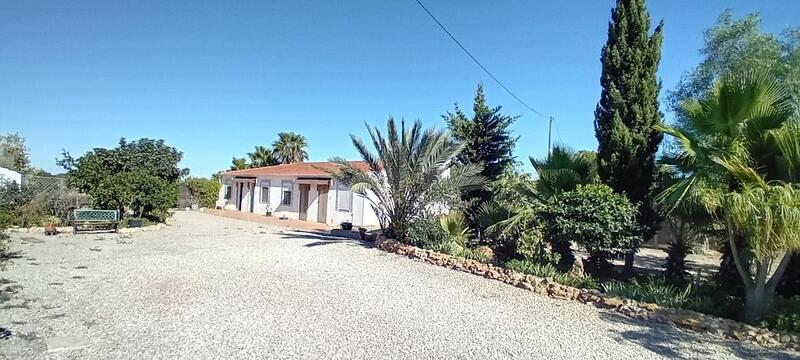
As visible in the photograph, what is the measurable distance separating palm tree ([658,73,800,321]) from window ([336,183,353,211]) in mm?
17106

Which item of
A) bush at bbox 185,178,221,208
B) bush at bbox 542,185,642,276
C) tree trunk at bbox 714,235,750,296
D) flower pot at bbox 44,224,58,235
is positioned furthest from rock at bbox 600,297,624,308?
bush at bbox 185,178,221,208

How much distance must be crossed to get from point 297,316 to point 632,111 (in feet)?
27.7

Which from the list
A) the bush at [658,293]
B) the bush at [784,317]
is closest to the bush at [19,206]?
the bush at [658,293]

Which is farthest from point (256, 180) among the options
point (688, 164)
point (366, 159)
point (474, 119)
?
point (688, 164)

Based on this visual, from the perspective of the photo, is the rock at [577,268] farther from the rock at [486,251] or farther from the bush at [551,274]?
the rock at [486,251]

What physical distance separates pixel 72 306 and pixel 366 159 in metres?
8.77

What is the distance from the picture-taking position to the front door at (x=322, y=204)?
23.9 meters

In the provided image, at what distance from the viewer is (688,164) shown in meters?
7.42

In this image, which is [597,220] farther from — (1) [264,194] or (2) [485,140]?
(1) [264,194]

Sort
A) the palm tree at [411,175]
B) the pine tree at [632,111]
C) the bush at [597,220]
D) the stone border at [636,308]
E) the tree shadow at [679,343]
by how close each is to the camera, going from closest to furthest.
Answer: the tree shadow at [679,343] → the stone border at [636,308] → the bush at [597,220] → the pine tree at [632,111] → the palm tree at [411,175]

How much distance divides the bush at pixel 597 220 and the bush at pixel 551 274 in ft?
2.36

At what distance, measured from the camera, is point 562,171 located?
32.1ft

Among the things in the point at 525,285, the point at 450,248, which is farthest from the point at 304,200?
the point at 525,285

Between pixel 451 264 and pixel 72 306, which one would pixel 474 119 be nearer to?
pixel 451 264
